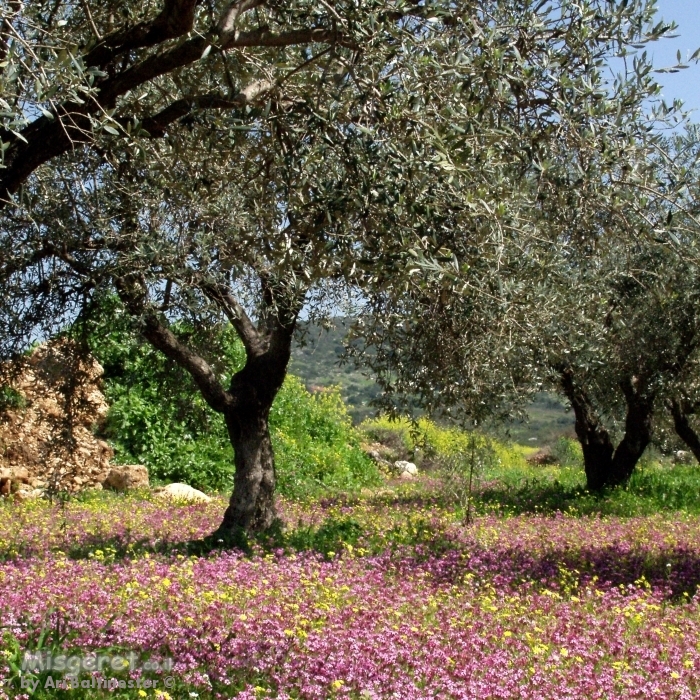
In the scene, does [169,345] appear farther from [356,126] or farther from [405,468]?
[405,468]

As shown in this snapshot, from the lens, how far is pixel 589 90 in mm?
4926

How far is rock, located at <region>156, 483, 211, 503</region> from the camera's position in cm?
1507

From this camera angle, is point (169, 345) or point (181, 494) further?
point (181, 494)

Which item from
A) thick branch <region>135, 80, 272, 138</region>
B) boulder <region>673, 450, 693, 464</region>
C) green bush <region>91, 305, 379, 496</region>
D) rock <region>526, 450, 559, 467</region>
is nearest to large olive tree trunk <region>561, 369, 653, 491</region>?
green bush <region>91, 305, 379, 496</region>

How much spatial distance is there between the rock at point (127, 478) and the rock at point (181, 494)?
0.41 metres

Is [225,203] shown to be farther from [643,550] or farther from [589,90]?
[643,550]

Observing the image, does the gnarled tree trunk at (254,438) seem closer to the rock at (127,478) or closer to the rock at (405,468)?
the rock at (127,478)

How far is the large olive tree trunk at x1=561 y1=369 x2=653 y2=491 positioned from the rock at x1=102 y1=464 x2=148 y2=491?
8.06 meters

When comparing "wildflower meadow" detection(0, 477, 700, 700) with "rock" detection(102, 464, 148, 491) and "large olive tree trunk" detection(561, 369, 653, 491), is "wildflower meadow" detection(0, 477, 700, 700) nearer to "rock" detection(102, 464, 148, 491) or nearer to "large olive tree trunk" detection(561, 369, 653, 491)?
"rock" detection(102, 464, 148, 491)

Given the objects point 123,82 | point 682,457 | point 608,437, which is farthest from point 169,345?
point 682,457

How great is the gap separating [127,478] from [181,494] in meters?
1.18

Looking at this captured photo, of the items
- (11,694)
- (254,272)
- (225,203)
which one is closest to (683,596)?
(254,272)

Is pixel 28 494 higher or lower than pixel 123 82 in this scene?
lower

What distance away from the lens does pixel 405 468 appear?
2538cm
